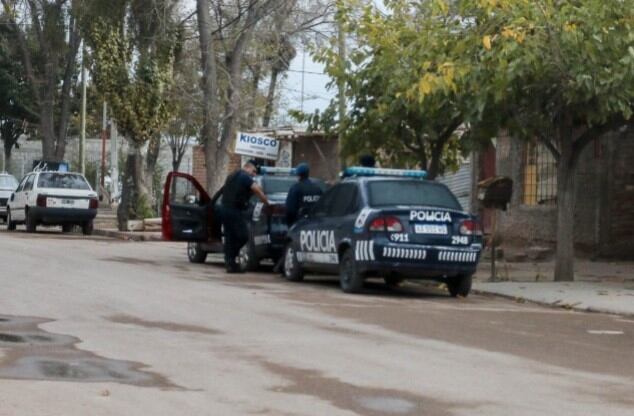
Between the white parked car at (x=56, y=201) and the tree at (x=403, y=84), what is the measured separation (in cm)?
1200

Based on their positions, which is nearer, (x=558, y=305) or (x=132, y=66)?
(x=558, y=305)

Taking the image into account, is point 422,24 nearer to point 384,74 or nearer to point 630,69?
point 384,74

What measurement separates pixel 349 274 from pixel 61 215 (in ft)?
57.9

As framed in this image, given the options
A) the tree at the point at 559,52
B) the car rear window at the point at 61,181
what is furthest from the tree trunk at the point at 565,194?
the car rear window at the point at 61,181

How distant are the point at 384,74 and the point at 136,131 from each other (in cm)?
1632

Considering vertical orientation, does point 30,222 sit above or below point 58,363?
above

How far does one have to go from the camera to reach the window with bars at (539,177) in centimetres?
2738

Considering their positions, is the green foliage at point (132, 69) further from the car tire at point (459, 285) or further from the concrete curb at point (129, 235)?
the car tire at point (459, 285)

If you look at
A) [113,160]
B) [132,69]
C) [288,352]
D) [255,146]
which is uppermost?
[132,69]

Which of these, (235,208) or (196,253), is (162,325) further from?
(196,253)

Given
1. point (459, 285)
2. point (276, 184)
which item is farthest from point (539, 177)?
point (459, 285)

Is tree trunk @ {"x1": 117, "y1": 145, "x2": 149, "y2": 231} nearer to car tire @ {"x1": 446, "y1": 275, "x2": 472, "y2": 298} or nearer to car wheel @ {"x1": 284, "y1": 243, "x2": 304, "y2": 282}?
car wheel @ {"x1": 284, "y1": 243, "x2": 304, "y2": 282}

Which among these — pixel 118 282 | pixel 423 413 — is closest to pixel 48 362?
pixel 423 413

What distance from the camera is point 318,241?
62.8 feet
